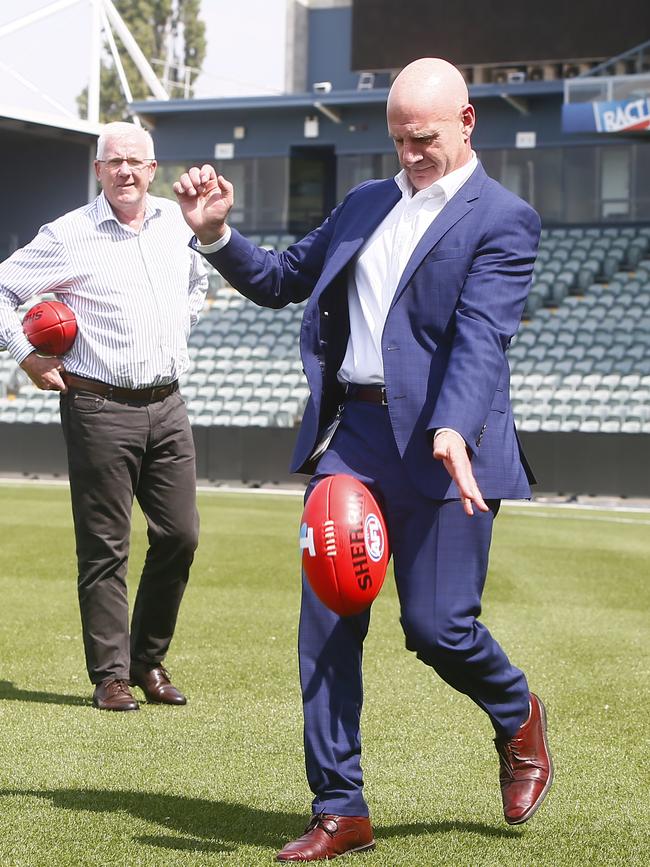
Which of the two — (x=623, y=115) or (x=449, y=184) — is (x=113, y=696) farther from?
(x=623, y=115)

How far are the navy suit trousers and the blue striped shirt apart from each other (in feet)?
6.93

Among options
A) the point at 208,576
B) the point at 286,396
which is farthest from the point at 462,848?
the point at 286,396

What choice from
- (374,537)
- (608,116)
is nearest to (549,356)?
(608,116)

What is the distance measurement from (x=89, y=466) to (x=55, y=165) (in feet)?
98.2

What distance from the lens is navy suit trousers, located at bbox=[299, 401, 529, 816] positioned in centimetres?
403

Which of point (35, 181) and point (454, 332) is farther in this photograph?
point (35, 181)

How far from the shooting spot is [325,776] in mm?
4027

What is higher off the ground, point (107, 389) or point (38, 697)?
point (107, 389)

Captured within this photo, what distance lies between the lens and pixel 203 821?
436 cm

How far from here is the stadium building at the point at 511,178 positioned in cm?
2469

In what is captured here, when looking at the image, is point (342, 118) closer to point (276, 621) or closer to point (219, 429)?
point (219, 429)

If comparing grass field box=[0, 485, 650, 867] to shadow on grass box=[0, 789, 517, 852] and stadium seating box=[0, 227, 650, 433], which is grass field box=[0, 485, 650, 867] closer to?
shadow on grass box=[0, 789, 517, 852]

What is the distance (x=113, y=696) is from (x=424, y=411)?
8.78ft

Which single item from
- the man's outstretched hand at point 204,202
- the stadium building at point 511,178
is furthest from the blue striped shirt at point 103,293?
the stadium building at point 511,178
